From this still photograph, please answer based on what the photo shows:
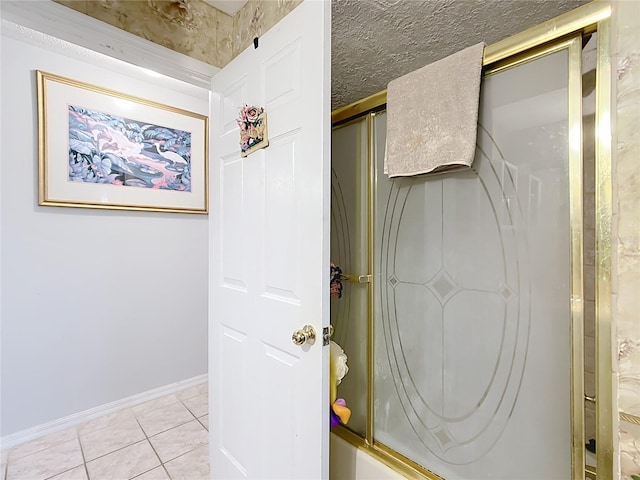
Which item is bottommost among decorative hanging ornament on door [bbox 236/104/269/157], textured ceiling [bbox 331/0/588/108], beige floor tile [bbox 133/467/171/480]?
beige floor tile [bbox 133/467/171/480]

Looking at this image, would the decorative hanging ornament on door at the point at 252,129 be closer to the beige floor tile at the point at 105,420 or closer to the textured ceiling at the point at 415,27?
the textured ceiling at the point at 415,27

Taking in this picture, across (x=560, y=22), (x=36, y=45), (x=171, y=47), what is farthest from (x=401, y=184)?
(x=36, y=45)

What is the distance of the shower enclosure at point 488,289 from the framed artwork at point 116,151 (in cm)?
167

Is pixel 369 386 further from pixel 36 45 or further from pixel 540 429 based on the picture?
pixel 36 45

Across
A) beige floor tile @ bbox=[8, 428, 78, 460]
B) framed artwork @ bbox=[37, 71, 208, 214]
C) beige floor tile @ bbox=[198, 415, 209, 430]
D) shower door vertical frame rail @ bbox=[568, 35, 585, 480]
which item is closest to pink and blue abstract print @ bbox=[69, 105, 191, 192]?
framed artwork @ bbox=[37, 71, 208, 214]

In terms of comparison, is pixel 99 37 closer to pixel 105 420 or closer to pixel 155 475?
pixel 155 475

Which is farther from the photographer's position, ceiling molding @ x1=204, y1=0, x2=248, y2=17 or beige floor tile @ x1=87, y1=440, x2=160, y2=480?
beige floor tile @ x1=87, y1=440, x2=160, y2=480

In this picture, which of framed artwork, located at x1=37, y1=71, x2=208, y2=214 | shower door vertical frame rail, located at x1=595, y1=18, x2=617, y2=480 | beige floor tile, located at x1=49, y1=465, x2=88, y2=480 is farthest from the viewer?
framed artwork, located at x1=37, y1=71, x2=208, y2=214

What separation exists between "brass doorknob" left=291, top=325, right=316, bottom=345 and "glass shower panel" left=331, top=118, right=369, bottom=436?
1.98 ft

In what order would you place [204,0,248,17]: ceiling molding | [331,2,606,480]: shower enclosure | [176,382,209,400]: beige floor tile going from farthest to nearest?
1. [176,382,209,400]: beige floor tile
2. [204,0,248,17]: ceiling molding
3. [331,2,606,480]: shower enclosure

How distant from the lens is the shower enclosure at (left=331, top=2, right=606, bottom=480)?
3.25 feet

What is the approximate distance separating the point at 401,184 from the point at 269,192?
591 mm

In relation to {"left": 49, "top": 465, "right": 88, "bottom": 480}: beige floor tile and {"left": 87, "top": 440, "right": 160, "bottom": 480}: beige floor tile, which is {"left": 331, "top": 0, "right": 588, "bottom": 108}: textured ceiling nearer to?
{"left": 87, "top": 440, "right": 160, "bottom": 480}: beige floor tile

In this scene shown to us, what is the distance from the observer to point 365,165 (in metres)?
1.56
